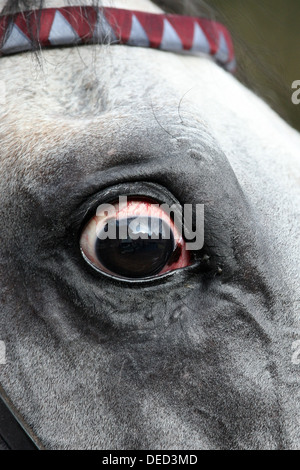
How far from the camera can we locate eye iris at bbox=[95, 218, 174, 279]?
1272 millimetres

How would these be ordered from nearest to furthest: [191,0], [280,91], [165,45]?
[165,45] < [191,0] < [280,91]

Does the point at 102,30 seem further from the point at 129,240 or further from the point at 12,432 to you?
the point at 12,432

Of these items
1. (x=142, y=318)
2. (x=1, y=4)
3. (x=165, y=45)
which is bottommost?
(x=142, y=318)

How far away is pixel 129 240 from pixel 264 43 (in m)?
1.26

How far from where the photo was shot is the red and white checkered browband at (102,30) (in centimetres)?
147

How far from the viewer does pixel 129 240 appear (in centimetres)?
127

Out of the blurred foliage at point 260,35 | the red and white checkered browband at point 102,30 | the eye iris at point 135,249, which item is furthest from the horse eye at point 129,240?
the blurred foliage at point 260,35

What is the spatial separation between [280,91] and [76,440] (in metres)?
1.45

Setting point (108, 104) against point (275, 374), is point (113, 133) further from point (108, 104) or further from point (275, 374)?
point (275, 374)

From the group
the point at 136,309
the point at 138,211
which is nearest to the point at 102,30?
the point at 138,211

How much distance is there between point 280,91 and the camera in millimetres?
2137

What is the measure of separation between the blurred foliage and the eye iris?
870 mm

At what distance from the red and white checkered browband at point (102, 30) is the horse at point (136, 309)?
0.26m
